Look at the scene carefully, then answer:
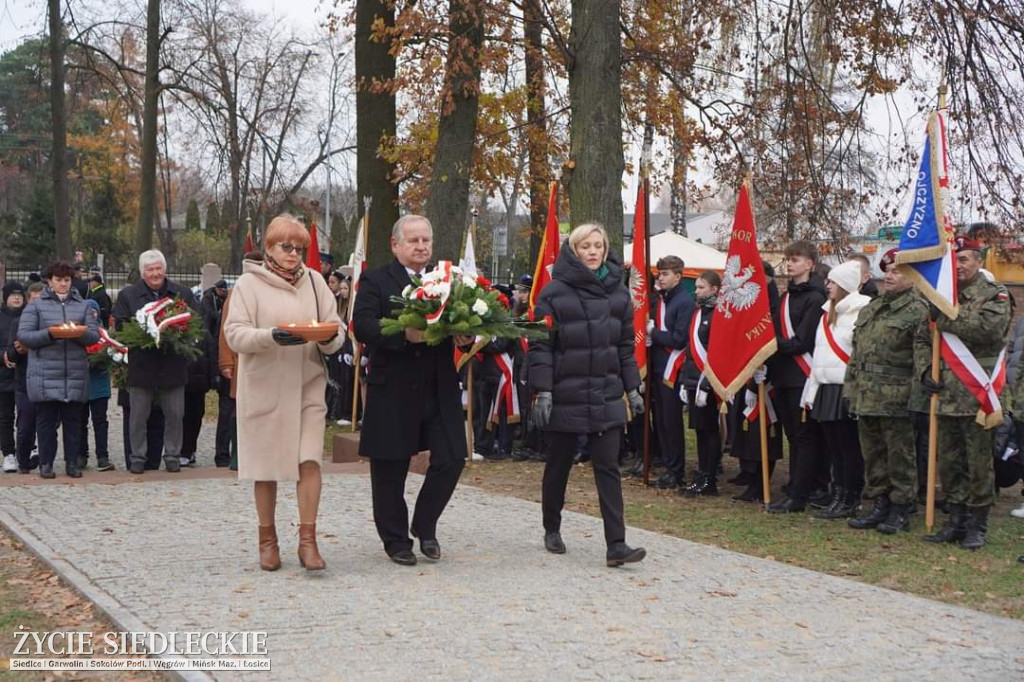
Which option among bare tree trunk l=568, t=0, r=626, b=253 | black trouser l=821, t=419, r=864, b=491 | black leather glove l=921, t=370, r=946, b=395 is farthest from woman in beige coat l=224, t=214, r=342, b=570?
bare tree trunk l=568, t=0, r=626, b=253

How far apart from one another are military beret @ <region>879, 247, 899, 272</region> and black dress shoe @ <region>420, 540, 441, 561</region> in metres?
4.16

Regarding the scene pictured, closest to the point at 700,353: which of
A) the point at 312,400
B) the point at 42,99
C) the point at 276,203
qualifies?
the point at 312,400

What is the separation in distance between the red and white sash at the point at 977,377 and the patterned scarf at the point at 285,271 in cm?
470

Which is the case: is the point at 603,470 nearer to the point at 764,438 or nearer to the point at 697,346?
the point at 764,438

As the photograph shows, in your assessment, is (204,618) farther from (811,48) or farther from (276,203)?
(276,203)

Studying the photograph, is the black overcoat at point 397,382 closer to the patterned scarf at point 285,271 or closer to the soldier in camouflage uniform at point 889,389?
the patterned scarf at point 285,271

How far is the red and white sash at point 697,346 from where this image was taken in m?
11.0

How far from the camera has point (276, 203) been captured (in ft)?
145

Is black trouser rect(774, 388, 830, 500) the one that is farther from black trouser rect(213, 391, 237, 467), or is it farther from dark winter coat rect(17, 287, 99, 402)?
dark winter coat rect(17, 287, 99, 402)

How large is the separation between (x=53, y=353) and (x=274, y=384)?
5.26 meters

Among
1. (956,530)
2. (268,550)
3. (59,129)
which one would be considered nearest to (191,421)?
(268,550)

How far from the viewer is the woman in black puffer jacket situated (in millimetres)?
7523

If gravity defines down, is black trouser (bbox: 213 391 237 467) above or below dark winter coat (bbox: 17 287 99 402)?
below

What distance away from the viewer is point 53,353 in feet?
37.6
